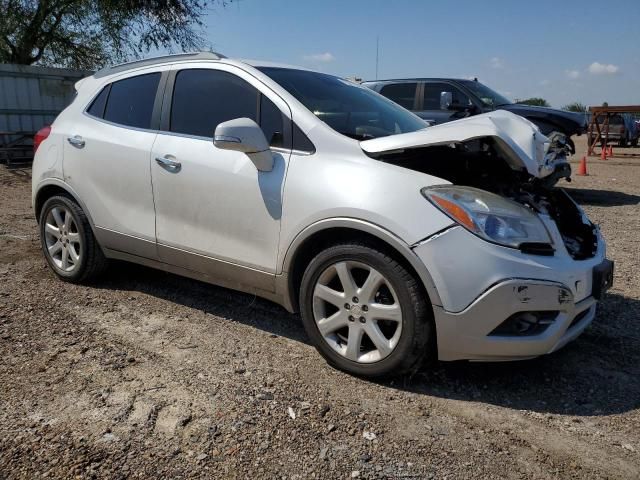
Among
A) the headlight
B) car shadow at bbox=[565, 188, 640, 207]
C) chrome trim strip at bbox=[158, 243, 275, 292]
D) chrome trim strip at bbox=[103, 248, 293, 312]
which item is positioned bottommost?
car shadow at bbox=[565, 188, 640, 207]

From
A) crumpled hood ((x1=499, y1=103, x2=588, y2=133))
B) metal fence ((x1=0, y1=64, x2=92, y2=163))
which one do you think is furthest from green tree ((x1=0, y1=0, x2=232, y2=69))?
crumpled hood ((x1=499, y1=103, x2=588, y2=133))

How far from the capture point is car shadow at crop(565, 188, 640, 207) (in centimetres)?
918

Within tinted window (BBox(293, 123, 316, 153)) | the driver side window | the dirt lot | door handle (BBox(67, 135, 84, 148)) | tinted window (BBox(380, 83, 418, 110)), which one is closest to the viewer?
the dirt lot

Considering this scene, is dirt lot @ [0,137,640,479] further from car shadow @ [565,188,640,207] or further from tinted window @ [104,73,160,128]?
car shadow @ [565,188,640,207]

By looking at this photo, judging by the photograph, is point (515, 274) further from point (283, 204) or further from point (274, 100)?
point (274, 100)

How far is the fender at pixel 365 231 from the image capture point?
278cm

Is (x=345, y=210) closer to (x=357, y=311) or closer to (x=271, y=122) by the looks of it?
(x=357, y=311)

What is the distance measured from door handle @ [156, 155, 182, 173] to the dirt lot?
1043mm

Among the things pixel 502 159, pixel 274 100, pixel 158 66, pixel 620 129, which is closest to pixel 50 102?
pixel 158 66

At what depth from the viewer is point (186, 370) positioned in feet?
10.5

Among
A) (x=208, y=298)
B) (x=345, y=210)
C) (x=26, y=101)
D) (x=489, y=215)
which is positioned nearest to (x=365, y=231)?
(x=345, y=210)

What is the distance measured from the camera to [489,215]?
9.11 feet

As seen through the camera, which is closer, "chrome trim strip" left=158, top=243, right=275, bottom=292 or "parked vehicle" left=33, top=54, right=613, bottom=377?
"parked vehicle" left=33, top=54, right=613, bottom=377

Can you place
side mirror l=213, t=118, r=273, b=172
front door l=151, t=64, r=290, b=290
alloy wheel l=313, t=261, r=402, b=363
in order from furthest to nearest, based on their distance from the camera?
front door l=151, t=64, r=290, b=290 < side mirror l=213, t=118, r=273, b=172 < alloy wheel l=313, t=261, r=402, b=363
